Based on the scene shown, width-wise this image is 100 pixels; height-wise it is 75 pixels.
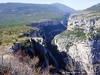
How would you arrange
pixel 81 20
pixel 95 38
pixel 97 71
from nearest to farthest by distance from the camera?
pixel 97 71 → pixel 95 38 → pixel 81 20

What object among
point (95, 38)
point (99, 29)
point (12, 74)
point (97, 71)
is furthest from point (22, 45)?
point (99, 29)

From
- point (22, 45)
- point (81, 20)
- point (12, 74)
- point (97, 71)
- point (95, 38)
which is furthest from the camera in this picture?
point (81, 20)

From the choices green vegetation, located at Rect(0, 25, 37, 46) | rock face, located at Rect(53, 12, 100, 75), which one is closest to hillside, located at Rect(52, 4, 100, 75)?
rock face, located at Rect(53, 12, 100, 75)

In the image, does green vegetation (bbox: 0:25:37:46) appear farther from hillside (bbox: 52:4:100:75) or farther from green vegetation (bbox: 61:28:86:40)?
green vegetation (bbox: 61:28:86:40)

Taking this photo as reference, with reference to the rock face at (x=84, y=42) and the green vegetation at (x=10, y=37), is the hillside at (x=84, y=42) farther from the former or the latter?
the green vegetation at (x=10, y=37)

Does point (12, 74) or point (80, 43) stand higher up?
point (12, 74)

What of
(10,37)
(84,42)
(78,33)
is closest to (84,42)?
(84,42)

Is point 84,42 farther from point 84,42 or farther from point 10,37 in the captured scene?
point 10,37

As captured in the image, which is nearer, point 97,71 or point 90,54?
point 97,71

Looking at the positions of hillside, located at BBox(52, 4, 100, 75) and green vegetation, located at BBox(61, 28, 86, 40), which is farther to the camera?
green vegetation, located at BBox(61, 28, 86, 40)

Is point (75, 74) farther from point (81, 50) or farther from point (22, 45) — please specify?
point (81, 50)
